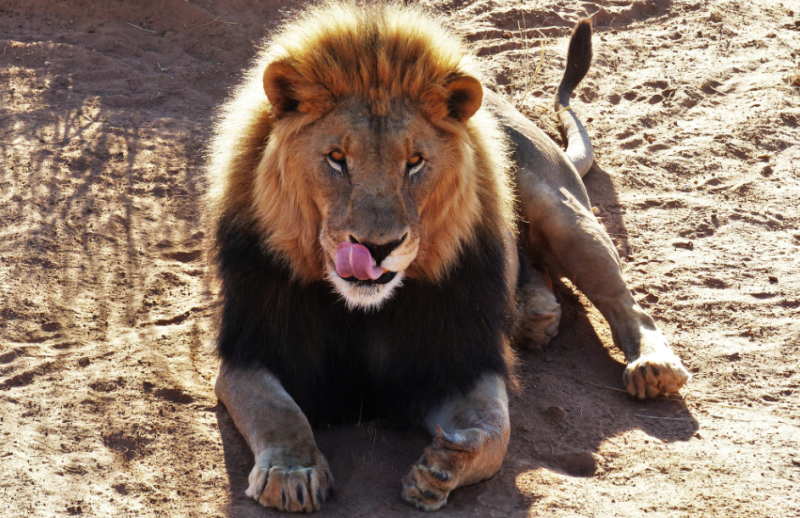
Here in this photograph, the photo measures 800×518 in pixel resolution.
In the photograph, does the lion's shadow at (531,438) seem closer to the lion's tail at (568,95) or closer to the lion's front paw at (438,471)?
the lion's front paw at (438,471)

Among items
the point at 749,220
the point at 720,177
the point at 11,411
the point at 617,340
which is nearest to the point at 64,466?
the point at 11,411

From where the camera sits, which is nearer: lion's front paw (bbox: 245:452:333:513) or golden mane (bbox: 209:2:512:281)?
Result: lion's front paw (bbox: 245:452:333:513)

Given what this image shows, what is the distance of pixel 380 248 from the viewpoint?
2.95 m

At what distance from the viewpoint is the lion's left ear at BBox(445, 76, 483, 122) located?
3.25 m

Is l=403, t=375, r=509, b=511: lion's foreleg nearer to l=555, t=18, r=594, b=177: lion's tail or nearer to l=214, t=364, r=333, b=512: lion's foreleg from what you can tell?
l=214, t=364, r=333, b=512: lion's foreleg

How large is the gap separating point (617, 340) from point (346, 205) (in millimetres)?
2133

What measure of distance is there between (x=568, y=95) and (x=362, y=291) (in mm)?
3780

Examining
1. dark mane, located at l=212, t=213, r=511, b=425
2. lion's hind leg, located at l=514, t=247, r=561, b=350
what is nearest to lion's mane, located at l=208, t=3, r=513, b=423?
dark mane, located at l=212, t=213, r=511, b=425

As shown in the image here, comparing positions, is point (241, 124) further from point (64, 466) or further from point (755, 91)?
point (755, 91)

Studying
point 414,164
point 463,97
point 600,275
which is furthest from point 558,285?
point 414,164

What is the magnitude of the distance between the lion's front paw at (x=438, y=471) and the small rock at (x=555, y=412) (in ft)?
3.02

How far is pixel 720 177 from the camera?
622 cm

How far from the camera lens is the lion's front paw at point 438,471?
3.09 metres

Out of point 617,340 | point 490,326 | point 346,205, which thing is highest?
point 346,205
